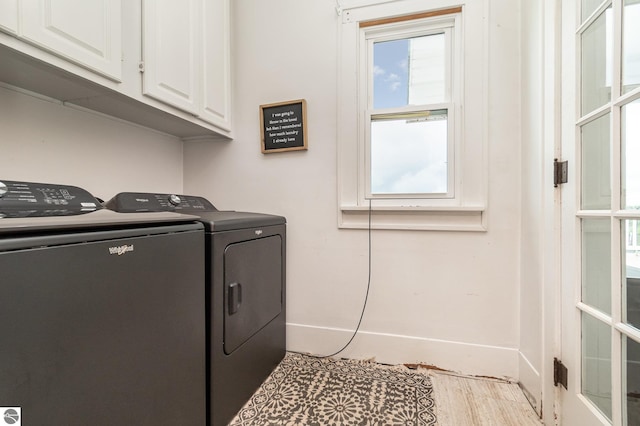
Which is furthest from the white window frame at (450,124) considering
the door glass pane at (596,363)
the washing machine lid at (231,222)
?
the door glass pane at (596,363)

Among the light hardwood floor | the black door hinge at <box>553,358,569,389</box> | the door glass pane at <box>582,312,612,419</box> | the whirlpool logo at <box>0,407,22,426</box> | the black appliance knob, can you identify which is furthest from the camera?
the black appliance knob

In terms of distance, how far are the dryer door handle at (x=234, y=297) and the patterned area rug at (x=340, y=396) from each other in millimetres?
498

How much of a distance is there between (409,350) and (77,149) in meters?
2.14

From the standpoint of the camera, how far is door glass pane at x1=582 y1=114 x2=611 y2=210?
96 cm

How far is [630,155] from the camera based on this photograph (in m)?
0.86

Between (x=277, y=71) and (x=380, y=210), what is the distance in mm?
1171

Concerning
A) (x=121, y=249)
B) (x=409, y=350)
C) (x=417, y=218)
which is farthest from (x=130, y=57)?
(x=409, y=350)

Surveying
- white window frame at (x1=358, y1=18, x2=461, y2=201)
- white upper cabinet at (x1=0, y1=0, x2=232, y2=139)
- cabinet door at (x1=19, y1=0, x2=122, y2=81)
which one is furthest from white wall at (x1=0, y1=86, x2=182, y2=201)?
white window frame at (x1=358, y1=18, x2=461, y2=201)

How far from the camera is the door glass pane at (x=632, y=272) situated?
2.73 ft

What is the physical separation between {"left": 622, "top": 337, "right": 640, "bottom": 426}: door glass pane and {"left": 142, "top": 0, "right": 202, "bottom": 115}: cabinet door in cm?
203

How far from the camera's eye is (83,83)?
117 centimetres

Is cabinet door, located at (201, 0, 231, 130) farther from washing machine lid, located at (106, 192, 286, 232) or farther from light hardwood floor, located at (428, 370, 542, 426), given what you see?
light hardwood floor, located at (428, 370, 542, 426)

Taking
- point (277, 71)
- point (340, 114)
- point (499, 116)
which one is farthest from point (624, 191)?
point (277, 71)

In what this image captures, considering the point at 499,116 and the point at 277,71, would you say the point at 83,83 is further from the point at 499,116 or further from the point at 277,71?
the point at 499,116
